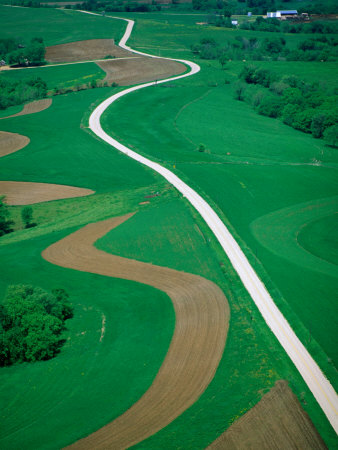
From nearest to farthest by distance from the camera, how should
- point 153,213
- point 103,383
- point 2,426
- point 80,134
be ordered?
point 2,426, point 103,383, point 153,213, point 80,134

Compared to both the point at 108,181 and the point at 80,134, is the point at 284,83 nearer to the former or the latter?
the point at 80,134

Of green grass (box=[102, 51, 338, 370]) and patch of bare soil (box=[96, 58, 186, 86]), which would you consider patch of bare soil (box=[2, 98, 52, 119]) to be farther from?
patch of bare soil (box=[96, 58, 186, 86])

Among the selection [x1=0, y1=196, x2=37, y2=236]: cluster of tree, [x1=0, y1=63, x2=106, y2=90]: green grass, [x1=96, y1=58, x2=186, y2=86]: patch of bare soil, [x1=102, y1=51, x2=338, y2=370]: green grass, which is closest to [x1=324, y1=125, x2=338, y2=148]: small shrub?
[x1=102, y1=51, x2=338, y2=370]: green grass

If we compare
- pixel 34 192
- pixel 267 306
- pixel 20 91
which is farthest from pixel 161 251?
pixel 20 91

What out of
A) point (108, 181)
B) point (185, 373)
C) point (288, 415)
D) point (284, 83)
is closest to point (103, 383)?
→ point (185, 373)

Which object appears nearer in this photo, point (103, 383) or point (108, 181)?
point (103, 383)

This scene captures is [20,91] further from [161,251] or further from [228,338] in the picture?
[228,338]

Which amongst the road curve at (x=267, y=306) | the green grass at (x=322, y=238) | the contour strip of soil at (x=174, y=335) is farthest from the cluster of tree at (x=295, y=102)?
the contour strip of soil at (x=174, y=335)

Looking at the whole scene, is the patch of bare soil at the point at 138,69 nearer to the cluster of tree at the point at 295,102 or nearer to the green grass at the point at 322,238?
the cluster of tree at the point at 295,102
